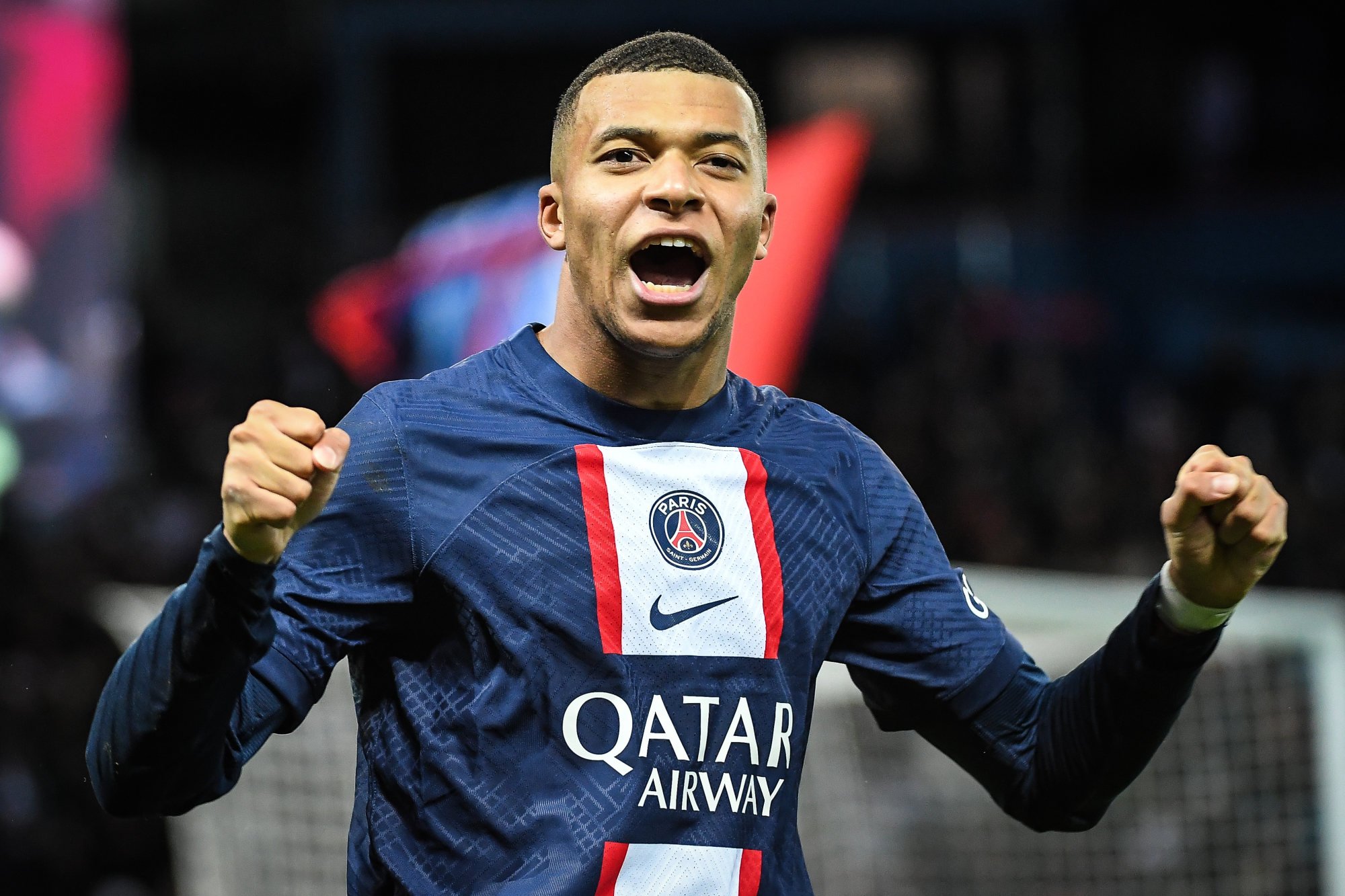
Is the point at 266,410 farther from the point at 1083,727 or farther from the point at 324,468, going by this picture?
the point at 1083,727

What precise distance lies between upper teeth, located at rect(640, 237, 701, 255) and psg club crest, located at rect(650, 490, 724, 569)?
310 mm

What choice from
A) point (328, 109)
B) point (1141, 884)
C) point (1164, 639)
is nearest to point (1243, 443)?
point (1141, 884)

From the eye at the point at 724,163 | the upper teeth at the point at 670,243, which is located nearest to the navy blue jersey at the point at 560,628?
the upper teeth at the point at 670,243

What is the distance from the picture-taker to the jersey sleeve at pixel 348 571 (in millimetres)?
2092

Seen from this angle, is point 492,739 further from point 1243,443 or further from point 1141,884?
point 1243,443

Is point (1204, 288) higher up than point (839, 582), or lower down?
lower down

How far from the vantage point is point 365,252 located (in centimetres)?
1448

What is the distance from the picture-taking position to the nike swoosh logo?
2.15m

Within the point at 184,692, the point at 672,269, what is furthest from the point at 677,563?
the point at 184,692

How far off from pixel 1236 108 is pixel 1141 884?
32.3 ft

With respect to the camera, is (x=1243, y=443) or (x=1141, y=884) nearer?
(x=1141, y=884)

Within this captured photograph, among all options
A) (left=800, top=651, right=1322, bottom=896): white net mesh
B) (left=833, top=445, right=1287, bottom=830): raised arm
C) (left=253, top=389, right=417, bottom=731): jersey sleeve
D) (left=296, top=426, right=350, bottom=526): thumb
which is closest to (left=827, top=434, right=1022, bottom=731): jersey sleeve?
(left=833, top=445, right=1287, bottom=830): raised arm

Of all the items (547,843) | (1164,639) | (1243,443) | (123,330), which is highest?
(1164,639)

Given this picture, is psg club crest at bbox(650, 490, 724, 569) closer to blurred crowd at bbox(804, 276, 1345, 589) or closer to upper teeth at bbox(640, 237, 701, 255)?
upper teeth at bbox(640, 237, 701, 255)
